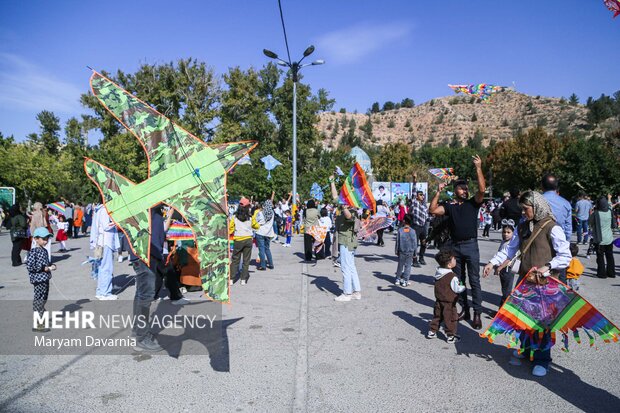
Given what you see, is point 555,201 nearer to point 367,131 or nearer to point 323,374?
point 323,374

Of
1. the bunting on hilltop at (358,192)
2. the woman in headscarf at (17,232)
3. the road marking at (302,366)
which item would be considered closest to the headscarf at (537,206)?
the road marking at (302,366)

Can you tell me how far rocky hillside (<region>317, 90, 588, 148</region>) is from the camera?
94.2 m

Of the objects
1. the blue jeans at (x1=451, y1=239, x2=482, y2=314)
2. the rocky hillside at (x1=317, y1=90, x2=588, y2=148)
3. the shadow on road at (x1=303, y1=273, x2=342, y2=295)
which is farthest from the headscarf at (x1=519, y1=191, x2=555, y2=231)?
the rocky hillside at (x1=317, y1=90, x2=588, y2=148)

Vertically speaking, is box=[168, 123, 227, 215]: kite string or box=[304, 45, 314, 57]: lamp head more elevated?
box=[304, 45, 314, 57]: lamp head

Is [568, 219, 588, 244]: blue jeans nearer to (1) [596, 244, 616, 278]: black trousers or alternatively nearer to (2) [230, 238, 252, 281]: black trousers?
(1) [596, 244, 616, 278]: black trousers

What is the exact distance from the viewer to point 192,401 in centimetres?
413

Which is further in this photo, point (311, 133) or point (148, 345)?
point (311, 133)

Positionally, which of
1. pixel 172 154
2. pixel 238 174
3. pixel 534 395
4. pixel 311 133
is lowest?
pixel 534 395

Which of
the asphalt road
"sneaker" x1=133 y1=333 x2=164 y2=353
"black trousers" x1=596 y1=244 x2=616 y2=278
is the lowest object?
the asphalt road

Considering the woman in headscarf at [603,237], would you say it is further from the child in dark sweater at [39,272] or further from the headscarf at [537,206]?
the child in dark sweater at [39,272]

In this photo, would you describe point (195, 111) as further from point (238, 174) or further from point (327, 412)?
point (327, 412)

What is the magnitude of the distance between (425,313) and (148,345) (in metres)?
4.31

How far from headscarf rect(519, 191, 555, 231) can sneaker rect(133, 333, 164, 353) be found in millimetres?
4595

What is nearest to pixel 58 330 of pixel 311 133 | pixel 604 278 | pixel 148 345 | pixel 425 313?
pixel 148 345
